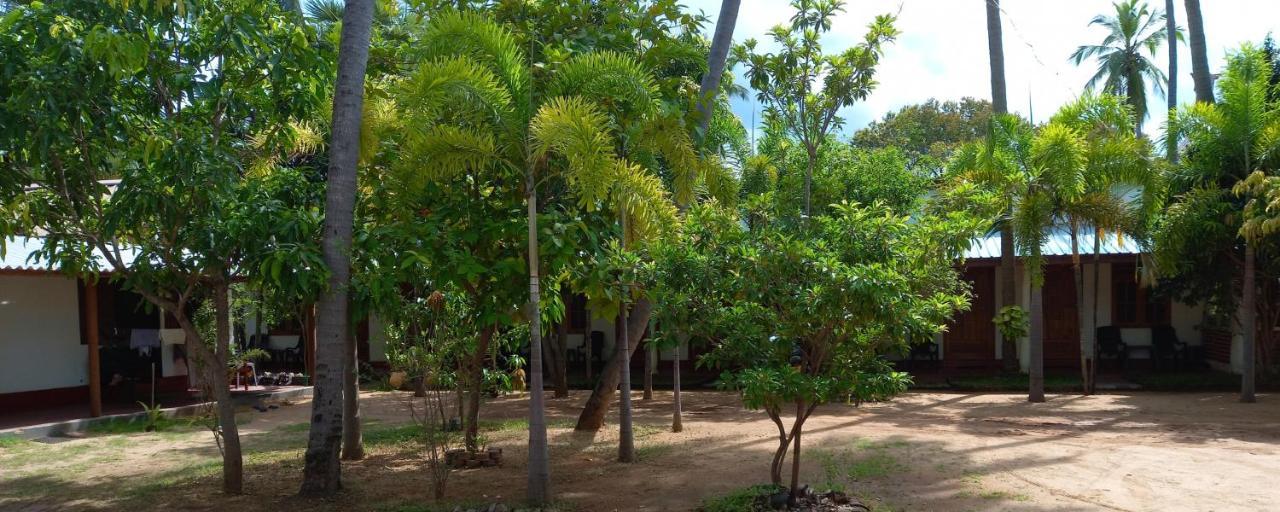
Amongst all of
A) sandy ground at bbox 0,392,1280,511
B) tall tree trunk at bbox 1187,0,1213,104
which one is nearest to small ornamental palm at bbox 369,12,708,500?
sandy ground at bbox 0,392,1280,511

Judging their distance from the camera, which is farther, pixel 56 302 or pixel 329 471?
pixel 56 302

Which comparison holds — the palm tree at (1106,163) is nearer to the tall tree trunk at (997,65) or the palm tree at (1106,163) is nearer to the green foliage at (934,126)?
the tall tree trunk at (997,65)

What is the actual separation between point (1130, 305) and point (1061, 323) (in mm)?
1347

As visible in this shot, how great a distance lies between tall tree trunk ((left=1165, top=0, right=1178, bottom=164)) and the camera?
14469 millimetres

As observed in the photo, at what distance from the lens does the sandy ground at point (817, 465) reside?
24.8ft

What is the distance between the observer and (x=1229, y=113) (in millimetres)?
13352

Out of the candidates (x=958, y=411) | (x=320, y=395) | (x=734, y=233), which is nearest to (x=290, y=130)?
(x=320, y=395)

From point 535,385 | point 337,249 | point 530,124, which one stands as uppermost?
point 530,124

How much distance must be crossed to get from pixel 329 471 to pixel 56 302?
847cm

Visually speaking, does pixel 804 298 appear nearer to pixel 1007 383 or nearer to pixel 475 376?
pixel 475 376

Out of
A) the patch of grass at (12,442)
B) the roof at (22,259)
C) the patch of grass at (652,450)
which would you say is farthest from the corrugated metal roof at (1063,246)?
the patch of grass at (12,442)

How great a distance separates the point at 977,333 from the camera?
1838 centimetres

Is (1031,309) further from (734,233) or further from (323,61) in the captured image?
(323,61)

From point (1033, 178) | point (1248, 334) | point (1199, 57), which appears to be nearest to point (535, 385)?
point (1033, 178)
